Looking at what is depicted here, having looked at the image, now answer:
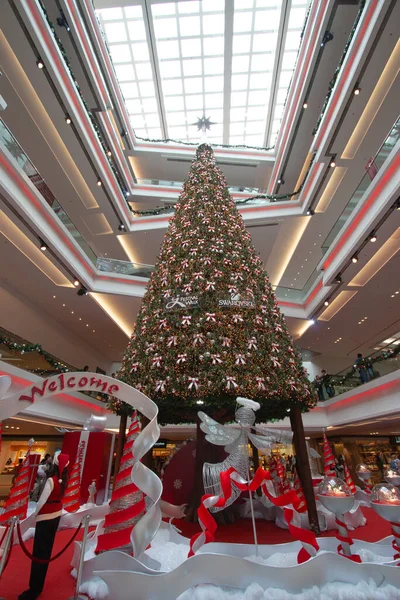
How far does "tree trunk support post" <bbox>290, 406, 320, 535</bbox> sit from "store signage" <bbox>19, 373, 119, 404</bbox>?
10.4 ft

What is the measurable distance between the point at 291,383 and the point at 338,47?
13.8 metres

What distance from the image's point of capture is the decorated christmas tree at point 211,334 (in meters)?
3.57

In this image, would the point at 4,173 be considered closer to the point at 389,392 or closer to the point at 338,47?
the point at 389,392

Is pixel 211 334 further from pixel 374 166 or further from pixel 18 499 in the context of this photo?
pixel 374 166

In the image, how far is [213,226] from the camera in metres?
5.10

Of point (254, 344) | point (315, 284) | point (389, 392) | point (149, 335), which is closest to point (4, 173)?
point (149, 335)

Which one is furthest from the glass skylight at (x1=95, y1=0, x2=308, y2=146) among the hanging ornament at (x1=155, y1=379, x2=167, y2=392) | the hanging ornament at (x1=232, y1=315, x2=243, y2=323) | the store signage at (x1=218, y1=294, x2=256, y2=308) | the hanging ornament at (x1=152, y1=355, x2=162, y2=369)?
the hanging ornament at (x1=155, y1=379, x2=167, y2=392)

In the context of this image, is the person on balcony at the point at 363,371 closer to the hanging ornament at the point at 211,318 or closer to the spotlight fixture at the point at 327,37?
the hanging ornament at the point at 211,318

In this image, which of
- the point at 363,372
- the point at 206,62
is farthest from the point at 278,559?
the point at 206,62

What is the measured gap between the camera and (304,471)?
4.02 meters

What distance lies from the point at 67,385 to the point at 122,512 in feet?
4.09

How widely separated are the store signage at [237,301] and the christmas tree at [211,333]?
1 cm

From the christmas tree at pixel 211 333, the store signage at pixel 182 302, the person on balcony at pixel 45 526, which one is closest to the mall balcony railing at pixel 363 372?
the christmas tree at pixel 211 333

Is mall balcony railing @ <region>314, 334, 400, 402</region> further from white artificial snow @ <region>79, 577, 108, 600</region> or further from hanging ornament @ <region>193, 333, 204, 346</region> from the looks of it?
white artificial snow @ <region>79, 577, 108, 600</region>
